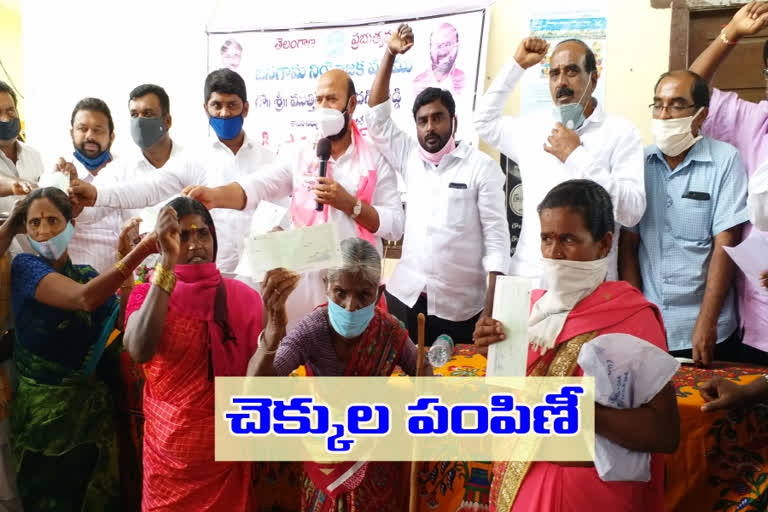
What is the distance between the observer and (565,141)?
2801 mm

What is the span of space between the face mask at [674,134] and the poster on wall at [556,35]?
1581 mm

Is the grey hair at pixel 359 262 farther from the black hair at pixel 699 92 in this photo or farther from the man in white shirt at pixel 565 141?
the black hair at pixel 699 92

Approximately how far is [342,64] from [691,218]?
3.19 m

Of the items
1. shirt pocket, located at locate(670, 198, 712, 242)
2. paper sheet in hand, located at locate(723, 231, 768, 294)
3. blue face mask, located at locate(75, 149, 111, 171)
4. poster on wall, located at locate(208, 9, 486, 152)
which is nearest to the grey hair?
paper sheet in hand, located at locate(723, 231, 768, 294)

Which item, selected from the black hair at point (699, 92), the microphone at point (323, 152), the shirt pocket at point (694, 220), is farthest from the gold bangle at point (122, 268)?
the black hair at point (699, 92)

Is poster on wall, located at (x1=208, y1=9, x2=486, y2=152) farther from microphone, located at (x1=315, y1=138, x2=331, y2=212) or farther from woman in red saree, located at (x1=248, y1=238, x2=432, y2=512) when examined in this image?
woman in red saree, located at (x1=248, y1=238, x2=432, y2=512)

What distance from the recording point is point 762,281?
7.10 feet

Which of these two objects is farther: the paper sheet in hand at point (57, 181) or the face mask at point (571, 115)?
the face mask at point (571, 115)

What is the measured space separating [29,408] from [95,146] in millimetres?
1676

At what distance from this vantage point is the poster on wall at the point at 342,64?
181 inches

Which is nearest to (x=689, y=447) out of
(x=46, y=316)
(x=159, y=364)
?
(x=159, y=364)

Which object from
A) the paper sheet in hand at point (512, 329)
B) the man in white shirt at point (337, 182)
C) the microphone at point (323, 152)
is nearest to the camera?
the paper sheet in hand at point (512, 329)

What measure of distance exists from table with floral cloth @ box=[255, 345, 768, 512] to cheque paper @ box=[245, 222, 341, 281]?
89 cm

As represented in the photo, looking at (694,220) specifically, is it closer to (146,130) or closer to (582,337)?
(582,337)
